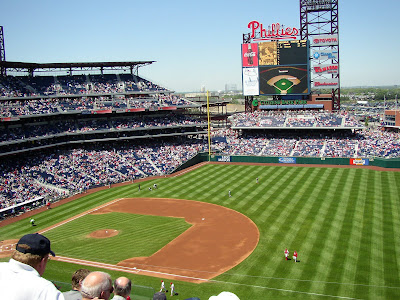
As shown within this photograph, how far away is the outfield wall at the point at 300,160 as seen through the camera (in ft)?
154

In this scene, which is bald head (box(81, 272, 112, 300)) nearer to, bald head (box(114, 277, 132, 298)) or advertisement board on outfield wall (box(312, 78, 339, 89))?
bald head (box(114, 277, 132, 298))

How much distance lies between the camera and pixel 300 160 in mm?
51375

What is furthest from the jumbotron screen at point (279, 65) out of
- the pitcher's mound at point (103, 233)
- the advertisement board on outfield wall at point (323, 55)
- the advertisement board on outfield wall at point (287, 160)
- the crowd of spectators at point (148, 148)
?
the pitcher's mound at point (103, 233)

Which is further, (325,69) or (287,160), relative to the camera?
(325,69)

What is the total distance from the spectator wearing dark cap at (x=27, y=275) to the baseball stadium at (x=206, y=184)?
5.74 m

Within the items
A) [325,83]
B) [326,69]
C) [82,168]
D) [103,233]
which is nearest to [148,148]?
[82,168]

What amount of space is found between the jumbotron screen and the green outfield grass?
59.4 ft

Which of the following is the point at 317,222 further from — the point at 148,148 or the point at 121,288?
the point at 148,148

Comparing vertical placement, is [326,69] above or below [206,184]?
above

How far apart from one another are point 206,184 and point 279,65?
2822 centimetres

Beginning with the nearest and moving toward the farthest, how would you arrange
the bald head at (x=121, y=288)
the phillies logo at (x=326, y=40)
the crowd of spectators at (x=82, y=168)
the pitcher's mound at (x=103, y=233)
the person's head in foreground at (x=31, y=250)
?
the person's head in foreground at (x=31, y=250) → the bald head at (x=121, y=288) → the pitcher's mound at (x=103, y=233) → the crowd of spectators at (x=82, y=168) → the phillies logo at (x=326, y=40)

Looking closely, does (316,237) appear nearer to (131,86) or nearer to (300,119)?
(300,119)

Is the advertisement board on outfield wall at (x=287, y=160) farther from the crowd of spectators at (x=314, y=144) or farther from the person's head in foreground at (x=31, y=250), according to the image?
the person's head in foreground at (x=31, y=250)

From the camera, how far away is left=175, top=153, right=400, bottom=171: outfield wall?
46844mm
